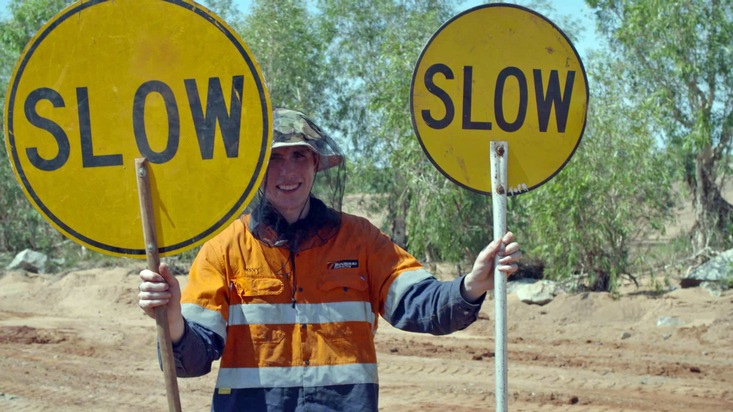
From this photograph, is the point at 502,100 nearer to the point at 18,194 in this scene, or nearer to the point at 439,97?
the point at 439,97

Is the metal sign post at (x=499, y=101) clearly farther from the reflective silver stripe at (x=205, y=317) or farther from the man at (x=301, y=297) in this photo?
the reflective silver stripe at (x=205, y=317)

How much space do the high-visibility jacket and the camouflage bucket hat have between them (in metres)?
0.33

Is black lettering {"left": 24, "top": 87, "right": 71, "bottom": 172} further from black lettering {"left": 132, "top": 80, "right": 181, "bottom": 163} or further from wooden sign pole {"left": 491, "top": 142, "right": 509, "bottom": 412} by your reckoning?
wooden sign pole {"left": 491, "top": 142, "right": 509, "bottom": 412}

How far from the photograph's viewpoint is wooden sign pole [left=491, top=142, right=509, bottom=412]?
3.02 m

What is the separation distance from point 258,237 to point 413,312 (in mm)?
584

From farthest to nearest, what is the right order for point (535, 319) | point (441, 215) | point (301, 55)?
point (301, 55)
point (441, 215)
point (535, 319)

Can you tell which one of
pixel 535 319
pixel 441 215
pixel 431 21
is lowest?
pixel 535 319

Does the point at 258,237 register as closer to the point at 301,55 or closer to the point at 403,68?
the point at 403,68

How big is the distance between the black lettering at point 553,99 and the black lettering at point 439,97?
1.04 feet

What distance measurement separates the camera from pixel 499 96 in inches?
127

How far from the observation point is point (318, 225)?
3.25m

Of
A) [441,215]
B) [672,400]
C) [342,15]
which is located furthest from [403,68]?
[672,400]

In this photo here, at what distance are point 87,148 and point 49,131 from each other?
117mm

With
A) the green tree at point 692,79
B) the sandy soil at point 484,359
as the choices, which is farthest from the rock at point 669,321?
the green tree at point 692,79
